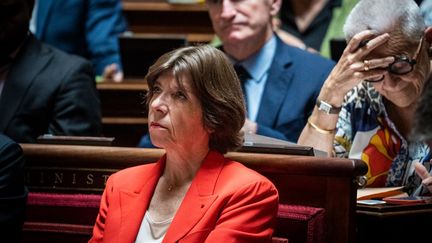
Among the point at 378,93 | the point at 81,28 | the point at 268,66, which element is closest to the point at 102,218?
the point at 378,93

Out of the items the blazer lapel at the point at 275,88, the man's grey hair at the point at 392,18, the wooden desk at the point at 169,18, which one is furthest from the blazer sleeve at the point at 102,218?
the wooden desk at the point at 169,18

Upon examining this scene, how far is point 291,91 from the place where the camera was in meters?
3.18

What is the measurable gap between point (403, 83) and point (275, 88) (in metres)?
0.79

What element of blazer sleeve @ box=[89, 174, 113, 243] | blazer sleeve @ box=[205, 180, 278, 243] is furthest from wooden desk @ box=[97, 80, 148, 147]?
blazer sleeve @ box=[205, 180, 278, 243]

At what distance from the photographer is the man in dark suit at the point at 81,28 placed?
461 centimetres

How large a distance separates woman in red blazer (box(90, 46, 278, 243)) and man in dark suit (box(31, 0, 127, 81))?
2.54 m

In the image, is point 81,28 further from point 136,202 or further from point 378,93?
point 136,202

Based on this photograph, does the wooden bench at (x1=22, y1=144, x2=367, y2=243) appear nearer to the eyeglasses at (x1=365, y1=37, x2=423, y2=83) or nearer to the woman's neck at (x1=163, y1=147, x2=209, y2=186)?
the woman's neck at (x1=163, y1=147, x2=209, y2=186)

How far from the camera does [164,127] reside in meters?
2.06

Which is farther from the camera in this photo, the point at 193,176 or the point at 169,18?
the point at 169,18

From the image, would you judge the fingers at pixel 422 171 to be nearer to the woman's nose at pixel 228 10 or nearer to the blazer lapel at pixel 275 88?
the blazer lapel at pixel 275 88

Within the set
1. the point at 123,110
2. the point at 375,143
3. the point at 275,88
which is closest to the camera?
the point at 375,143

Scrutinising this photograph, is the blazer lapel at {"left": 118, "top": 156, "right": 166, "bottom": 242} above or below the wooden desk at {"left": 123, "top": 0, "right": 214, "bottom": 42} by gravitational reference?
above

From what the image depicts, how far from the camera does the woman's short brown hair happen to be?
204 cm
